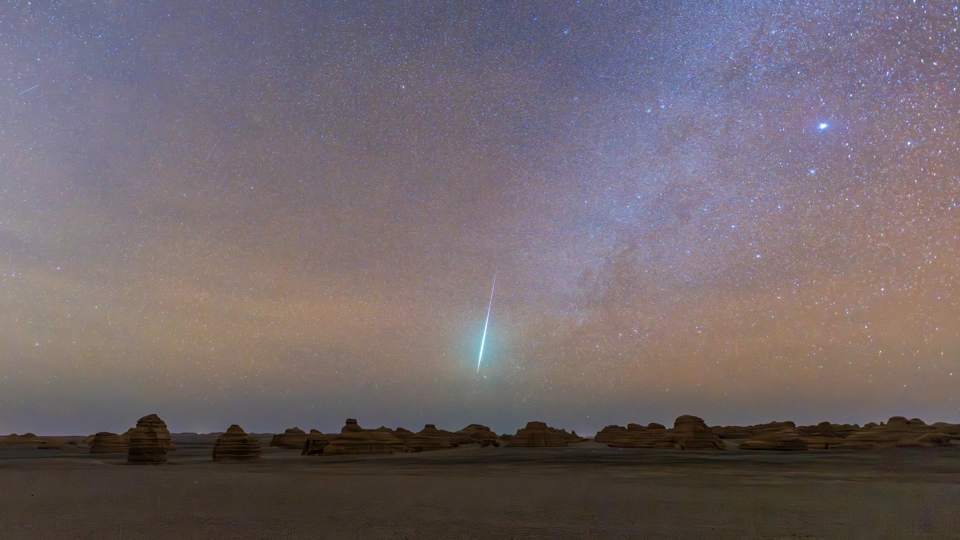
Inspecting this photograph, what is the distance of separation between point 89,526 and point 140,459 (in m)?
37.1

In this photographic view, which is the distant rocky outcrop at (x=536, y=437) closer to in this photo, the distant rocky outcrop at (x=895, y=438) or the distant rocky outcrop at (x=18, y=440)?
the distant rocky outcrop at (x=895, y=438)

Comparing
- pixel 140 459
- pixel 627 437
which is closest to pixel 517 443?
pixel 627 437

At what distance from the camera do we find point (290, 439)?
92.8m

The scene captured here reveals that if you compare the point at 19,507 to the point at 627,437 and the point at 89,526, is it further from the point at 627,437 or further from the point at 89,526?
the point at 627,437

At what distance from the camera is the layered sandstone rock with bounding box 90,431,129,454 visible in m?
66.1

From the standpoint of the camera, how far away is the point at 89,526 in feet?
51.2

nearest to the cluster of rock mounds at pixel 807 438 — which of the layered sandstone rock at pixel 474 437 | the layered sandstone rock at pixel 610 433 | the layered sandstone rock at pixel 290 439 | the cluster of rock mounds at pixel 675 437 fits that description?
the cluster of rock mounds at pixel 675 437

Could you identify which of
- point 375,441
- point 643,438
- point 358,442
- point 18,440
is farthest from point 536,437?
point 18,440

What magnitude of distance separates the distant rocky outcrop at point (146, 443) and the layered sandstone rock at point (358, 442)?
18.6m

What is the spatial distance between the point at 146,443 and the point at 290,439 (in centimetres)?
4836

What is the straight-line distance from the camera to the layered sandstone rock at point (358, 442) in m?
61.9

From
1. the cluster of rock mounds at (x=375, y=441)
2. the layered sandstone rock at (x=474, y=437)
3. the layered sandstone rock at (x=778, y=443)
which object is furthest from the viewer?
the layered sandstone rock at (x=474, y=437)

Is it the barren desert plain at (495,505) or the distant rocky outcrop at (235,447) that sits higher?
the barren desert plain at (495,505)

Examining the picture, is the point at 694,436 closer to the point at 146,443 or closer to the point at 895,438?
the point at 895,438
